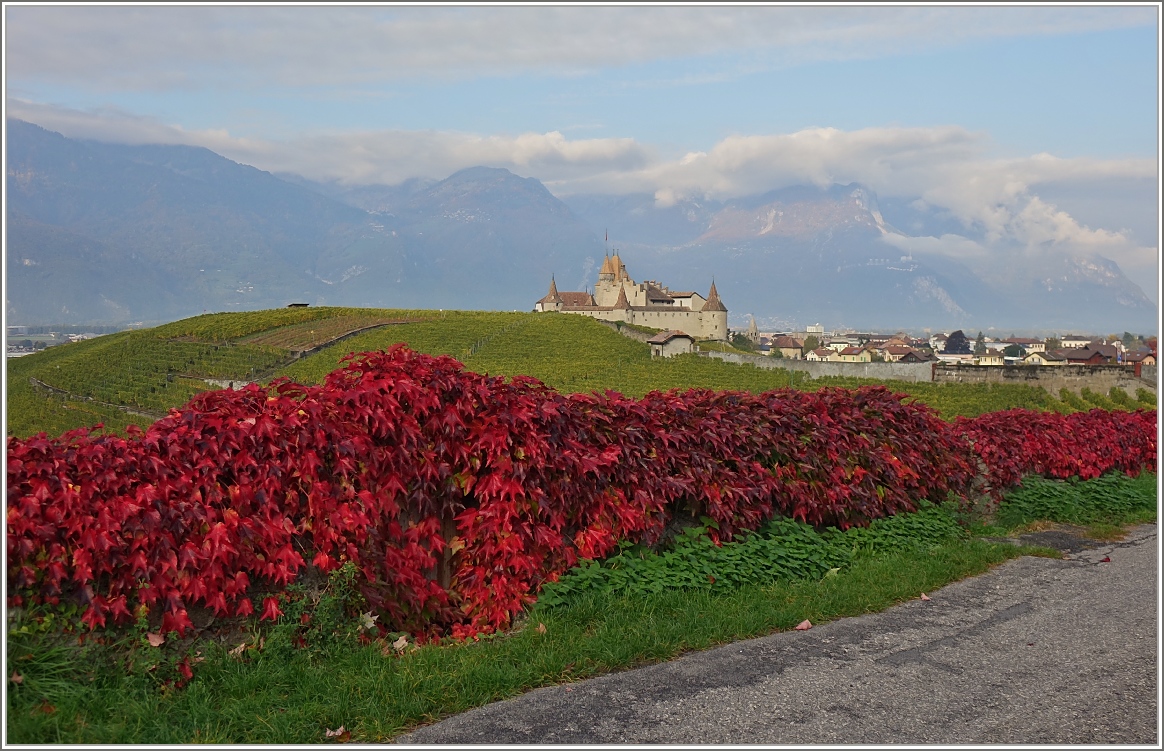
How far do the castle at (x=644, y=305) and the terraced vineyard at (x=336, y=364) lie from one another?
50.0 meters

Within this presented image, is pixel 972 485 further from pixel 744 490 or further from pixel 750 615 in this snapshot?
pixel 750 615

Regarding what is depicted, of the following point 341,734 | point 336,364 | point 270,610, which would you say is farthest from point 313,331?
point 341,734

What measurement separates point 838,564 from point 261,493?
479 cm

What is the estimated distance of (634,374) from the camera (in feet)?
157

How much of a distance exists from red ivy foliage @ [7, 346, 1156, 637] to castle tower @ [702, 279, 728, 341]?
12252 cm

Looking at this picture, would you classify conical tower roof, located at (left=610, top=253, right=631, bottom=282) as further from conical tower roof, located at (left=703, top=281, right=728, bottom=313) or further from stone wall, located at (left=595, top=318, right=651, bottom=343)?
stone wall, located at (left=595, top=318, right=651, bottom=343)

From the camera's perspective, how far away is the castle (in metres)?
130

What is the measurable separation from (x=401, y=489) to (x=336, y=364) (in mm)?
42522

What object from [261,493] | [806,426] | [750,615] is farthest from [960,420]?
[261,493]

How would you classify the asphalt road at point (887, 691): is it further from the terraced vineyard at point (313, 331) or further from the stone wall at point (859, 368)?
the terraced vineyard at point (313, 331)

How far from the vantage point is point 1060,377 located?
4509 cm

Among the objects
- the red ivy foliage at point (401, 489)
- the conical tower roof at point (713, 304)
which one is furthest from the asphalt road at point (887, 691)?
the conical tower roof at point (713, 304)

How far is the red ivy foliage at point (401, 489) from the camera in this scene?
14.9ft

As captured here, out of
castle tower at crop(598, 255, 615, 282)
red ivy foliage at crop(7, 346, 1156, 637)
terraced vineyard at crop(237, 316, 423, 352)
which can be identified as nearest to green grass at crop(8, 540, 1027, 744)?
red ivy foliage at crop(7, 346, 1156, 637)
